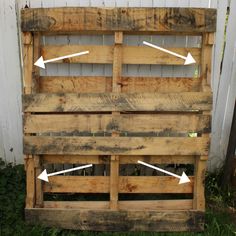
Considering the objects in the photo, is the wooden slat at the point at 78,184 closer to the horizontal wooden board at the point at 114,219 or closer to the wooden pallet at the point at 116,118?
the wooden pallet at the point at 116,118

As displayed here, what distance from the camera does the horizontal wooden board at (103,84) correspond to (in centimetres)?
321

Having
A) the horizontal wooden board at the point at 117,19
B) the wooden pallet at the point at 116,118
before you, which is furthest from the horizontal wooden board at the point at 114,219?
the horizontal wooden board at the point at 117,19

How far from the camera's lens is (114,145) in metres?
3.16

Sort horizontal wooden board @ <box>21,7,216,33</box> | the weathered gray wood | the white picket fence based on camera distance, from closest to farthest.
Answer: horizontal wooden board @ <box>21,7,216,33</box> < the white picket fence < the weathered gray wood

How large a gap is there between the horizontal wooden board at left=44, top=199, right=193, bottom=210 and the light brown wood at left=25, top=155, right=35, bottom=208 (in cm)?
14

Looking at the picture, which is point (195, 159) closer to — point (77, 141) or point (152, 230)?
point (152, 230)

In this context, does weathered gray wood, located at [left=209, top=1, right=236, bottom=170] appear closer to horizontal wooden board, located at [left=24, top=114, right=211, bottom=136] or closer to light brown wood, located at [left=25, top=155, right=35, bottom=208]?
horizontal wooden board, located at [left=24, top=114, right=211, bottom=136]

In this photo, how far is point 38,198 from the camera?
130 inches

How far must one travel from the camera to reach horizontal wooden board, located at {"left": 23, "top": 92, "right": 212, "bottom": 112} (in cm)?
309

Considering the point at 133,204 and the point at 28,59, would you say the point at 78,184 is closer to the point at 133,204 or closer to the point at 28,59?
the point at 133,204

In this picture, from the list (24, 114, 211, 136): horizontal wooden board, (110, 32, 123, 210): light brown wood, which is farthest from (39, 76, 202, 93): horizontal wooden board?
(24, 114, 211, 136): horizontal wooden board

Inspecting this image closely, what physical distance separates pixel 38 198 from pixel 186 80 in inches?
67.2

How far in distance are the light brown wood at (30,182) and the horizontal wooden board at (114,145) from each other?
0.34 feet

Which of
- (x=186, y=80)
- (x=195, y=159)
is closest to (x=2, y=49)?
(x=186, y=80)
